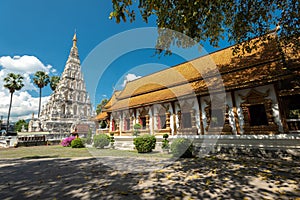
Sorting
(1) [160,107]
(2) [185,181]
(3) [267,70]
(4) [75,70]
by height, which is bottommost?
(2) [185,181]

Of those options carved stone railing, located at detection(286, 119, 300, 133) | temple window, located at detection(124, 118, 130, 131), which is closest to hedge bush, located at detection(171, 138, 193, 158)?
carved stone railing, located at detection(286, 119, 300, 133)

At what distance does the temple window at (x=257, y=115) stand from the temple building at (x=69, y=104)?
4172cm

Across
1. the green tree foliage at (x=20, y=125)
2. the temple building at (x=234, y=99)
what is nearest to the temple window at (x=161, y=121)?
the temple building at (x=234, y=99)

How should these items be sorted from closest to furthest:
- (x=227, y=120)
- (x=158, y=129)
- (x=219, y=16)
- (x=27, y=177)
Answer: (x=27, y=177)
(x=219, y=16)
(x=227, y=120)
(x=158, y=129)

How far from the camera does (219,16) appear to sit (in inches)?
264

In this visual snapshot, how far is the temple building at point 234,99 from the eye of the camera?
837cm

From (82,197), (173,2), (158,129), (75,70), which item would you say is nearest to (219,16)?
(173,2)

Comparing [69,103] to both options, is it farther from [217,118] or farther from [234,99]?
[234,99]

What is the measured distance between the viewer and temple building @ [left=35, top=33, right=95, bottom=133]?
152 ft

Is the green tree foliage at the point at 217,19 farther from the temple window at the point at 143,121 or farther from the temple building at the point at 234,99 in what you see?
the temple window at the point at 143,121

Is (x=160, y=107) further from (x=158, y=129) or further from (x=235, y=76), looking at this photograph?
(x=235, y=76)

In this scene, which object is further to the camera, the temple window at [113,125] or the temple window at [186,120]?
the temple window at [113,125]

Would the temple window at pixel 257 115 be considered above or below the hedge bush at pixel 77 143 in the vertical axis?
above

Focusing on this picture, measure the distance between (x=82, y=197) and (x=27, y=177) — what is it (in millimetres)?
3546
